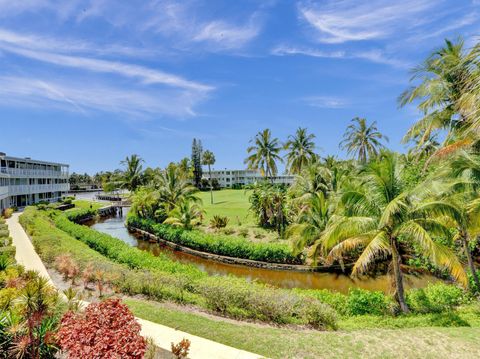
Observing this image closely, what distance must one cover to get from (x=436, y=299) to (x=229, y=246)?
13463mm

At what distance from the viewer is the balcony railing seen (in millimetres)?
40159

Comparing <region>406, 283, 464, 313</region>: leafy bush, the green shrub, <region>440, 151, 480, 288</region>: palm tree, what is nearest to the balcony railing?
the green shrub

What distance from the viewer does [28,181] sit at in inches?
1844

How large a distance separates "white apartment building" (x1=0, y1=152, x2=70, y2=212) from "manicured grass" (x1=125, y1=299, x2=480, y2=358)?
1530 inches

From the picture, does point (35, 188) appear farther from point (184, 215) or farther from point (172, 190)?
point (184, 215)

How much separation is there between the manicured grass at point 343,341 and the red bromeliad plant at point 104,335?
99.5 inches

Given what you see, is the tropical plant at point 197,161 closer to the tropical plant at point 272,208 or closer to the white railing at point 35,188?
the white railing at point 35,188

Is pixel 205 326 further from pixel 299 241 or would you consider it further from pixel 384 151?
pixel 299 241

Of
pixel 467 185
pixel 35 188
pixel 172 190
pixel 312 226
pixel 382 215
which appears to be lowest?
pixel 312 226

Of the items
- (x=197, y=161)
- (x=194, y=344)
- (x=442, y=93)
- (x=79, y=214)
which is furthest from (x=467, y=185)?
(x=197, y=161)

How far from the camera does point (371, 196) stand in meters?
10.6

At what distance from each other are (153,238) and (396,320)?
1003 inches

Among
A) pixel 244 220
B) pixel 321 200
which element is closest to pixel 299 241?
pixel 321 200

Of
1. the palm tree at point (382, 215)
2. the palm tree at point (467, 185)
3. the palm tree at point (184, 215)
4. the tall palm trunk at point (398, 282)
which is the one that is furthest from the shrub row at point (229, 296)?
the palm tree at point (184, 215)
